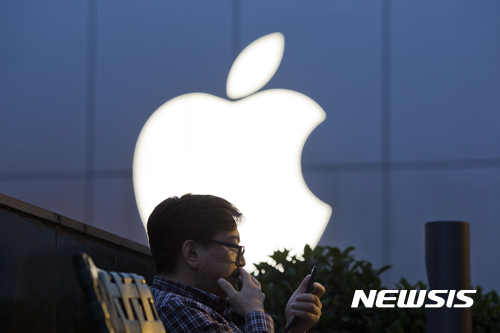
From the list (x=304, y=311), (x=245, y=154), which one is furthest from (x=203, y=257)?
(x=245, y=154)

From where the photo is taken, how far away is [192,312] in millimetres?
2172

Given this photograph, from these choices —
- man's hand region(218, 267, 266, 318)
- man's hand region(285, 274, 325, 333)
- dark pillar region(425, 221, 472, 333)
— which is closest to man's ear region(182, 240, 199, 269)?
man's hand region(218, 267, 266, 318)

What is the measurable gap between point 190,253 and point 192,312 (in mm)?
246

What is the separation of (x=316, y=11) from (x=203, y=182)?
170 centimetres

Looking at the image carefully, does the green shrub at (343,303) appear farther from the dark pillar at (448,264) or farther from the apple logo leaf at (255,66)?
the apple logo leaf at (255,66)

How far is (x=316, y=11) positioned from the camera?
622 centimetres

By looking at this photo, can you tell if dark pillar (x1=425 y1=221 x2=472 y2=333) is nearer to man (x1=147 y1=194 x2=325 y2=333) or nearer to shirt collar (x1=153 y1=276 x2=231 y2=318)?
man (x1=147 y1=194 x2=325 y2=333)

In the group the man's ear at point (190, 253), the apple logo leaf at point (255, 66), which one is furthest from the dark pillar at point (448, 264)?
the apple logo leaf at point (255, 66)

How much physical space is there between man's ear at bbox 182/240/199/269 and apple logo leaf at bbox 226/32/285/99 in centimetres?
377

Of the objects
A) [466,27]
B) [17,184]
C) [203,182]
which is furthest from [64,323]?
[466,27]

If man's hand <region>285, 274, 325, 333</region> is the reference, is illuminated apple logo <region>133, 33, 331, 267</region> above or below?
above

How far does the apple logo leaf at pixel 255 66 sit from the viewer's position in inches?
238

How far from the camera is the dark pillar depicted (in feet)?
9.85

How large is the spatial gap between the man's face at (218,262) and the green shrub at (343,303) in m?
1.61
